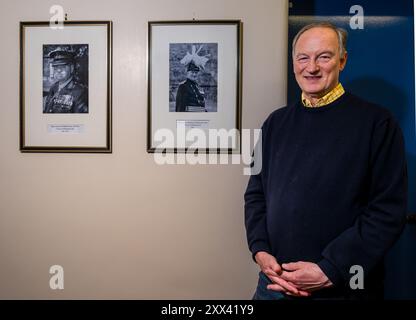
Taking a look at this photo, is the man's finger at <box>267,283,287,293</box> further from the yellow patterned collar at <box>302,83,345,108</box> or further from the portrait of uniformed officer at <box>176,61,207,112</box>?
the portrait of uniformed officer at <box>176,61,207,112</box>

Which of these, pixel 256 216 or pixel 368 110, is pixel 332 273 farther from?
pixel 368 110

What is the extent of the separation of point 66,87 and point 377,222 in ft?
4.30

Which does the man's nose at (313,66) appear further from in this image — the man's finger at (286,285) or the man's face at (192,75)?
the man's finger at (286,285)

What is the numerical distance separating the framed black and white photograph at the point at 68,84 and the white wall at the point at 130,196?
0.04 meters

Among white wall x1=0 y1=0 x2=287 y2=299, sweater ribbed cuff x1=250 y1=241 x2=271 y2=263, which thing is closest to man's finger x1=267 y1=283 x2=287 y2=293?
sweater ribbed cuff x1=250 y1=241 x2=271 y2=263

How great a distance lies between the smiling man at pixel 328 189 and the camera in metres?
1.07

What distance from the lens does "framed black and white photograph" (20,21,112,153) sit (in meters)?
1.54

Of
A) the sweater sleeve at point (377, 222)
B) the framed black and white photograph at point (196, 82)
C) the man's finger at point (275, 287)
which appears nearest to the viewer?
the sweater sleeve at point (377, 222)

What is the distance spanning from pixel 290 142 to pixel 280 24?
0.59 meters

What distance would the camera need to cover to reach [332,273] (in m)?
1.07

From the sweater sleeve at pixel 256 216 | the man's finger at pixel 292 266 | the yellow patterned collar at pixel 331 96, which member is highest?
the yellow patterned collar at pixel 331 96

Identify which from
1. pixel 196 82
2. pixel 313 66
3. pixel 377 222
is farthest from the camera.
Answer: pixel 196 82

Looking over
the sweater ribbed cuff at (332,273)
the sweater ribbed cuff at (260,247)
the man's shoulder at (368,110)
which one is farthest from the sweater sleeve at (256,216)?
the man's shoulder at (368,110)

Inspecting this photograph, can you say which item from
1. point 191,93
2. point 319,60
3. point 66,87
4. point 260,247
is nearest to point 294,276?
point 260,247
